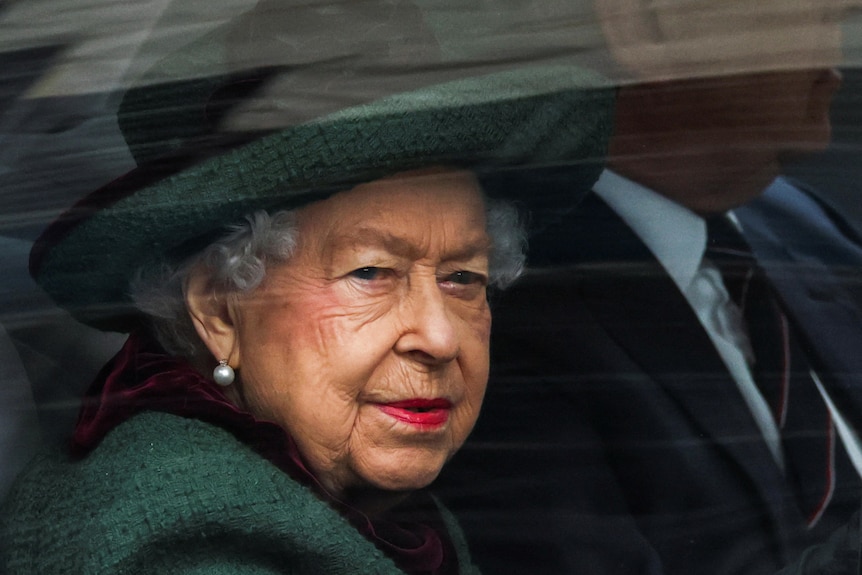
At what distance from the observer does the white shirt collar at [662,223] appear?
53.3 inches

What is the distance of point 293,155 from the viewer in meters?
1.25

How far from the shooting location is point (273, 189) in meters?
1.30

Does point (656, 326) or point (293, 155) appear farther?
point (656, 326)

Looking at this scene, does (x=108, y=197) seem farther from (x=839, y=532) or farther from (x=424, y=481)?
(x=839, y=532)

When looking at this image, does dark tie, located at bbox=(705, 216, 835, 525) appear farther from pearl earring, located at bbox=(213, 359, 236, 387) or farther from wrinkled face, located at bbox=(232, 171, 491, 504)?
pearl earring, located at bbox=(213, 359, 236, 387)

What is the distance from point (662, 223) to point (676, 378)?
19 cm

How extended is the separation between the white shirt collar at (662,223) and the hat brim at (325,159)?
0.15 ft

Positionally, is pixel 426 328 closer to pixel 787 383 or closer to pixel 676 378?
pixel 676 378

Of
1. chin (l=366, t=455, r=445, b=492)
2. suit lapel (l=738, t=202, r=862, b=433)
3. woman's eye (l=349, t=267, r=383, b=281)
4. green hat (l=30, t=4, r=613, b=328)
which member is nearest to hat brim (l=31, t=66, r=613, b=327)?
green hat (l=30, t=4, r=613, b=328)

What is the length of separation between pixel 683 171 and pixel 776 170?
99mm

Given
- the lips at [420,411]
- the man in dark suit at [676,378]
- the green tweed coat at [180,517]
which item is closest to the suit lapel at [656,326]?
the man in dark suit at [676,378]

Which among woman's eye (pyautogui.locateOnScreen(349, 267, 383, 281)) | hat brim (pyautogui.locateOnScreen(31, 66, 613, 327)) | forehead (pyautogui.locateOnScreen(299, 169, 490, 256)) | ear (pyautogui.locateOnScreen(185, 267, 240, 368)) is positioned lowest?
ear (pyautogui.locateOnScreen(185, 267, 240, 368))

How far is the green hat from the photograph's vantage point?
1.22m

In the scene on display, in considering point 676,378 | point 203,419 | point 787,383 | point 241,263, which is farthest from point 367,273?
point 787,383
